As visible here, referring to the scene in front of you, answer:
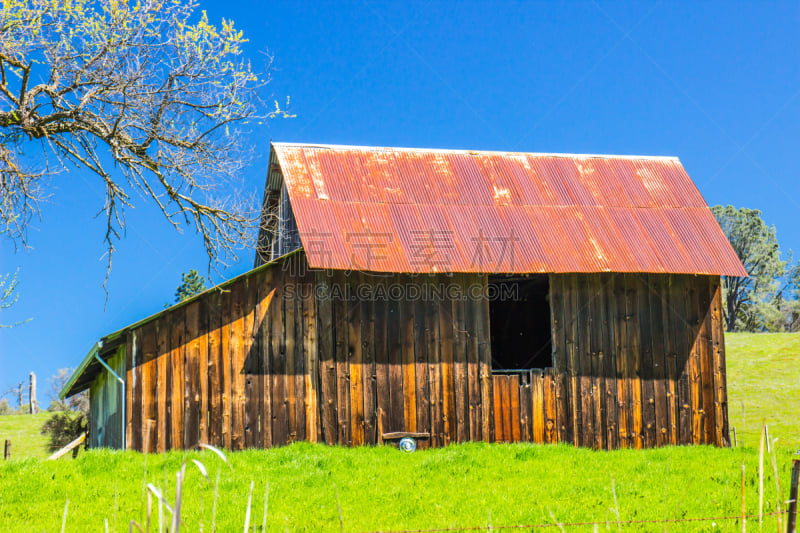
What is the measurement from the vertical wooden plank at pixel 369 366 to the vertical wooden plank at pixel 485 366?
191cm

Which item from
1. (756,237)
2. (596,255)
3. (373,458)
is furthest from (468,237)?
(756,237)

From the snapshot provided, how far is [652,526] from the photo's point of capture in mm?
7297

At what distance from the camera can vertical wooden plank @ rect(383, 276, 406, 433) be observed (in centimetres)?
1266

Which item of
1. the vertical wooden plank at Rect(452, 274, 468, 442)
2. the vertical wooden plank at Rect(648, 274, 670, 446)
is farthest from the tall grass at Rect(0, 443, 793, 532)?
the vertical wooden plank at Rect(648, 274, 670, 446)

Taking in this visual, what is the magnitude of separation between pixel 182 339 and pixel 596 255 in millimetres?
7439

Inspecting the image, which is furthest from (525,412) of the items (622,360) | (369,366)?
(369,366)

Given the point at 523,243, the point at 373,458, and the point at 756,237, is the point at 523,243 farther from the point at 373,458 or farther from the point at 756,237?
the point at 756,237

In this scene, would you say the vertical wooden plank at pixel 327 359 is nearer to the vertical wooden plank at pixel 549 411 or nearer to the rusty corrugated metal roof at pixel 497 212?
the rusty corrugated metal roof at pixel 497 212

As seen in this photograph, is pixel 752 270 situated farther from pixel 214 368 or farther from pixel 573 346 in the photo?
pixel 214 368

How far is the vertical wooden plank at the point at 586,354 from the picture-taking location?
13.4 meters

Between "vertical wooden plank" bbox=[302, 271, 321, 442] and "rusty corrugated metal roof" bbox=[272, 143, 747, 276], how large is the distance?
96cm

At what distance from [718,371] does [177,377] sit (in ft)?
32.3

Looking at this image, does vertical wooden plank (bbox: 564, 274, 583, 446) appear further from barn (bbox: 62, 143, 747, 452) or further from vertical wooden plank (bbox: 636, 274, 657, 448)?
vertical wooden plank (bbox: 636, 274, 657, 448)

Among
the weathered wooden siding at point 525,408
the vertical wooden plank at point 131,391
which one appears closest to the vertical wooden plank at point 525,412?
the weathered wooden siding at point 525,408
